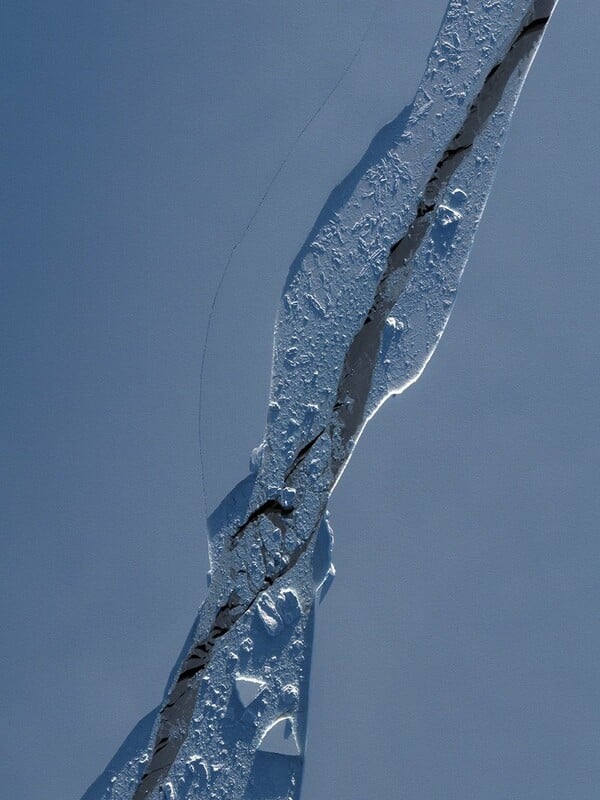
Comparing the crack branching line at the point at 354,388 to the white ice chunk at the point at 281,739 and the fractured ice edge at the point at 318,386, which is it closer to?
the fractured ice edge at the point at 318,386

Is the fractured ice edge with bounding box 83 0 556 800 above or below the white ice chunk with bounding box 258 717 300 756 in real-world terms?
above

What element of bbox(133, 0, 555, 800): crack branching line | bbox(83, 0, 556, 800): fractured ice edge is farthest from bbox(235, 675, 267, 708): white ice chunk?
bbox(133, 0, 555, 800): crack branching line

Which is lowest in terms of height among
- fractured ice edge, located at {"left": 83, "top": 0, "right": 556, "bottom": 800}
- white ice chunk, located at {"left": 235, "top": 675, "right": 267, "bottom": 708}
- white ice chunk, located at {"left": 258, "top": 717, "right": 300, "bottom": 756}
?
white ice chunk, located at {"left": 258, "top": 717, "right": 300, "bottom": 756}

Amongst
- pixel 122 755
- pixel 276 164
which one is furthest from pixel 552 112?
pixel 122 755

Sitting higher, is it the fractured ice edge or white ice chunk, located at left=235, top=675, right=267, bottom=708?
the fractured ice edge

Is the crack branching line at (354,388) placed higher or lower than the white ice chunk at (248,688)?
higher

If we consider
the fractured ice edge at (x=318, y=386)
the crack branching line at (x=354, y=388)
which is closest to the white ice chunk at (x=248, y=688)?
the fractured ice edge at (x=318, y=386)

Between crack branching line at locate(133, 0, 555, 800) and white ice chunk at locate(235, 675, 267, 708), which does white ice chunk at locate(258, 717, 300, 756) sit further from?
crack branching line at locate(133, 0, 555, 800)

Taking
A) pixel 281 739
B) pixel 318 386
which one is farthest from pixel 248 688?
pixel 318 386
